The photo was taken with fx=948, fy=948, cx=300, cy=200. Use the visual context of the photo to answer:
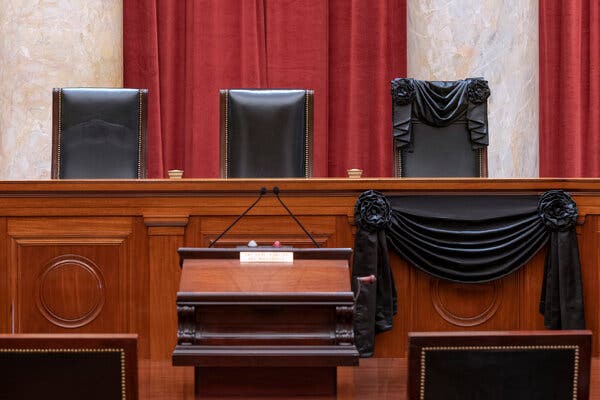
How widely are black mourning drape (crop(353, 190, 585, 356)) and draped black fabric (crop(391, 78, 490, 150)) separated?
1.05 metres

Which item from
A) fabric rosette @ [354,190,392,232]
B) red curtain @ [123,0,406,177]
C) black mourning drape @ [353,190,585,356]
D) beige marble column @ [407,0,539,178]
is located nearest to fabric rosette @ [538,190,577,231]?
black mourning drape @ [353,190,585,356]

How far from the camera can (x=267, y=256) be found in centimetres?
257

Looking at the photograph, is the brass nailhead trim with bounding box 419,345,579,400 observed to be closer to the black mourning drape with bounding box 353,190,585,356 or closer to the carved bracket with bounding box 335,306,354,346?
the carved bracket with bounding box 335,306,354,346

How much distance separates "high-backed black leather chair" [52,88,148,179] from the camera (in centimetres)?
424

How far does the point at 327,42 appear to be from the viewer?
6137mm

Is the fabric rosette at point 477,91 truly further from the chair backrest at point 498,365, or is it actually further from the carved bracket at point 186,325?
the chair backrest at point 498,365

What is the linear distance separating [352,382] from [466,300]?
0.89 metres

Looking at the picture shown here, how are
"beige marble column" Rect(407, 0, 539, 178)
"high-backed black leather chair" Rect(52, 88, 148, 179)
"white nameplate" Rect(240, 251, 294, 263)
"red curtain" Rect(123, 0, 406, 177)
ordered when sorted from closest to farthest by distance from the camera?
"white nameplate" Rect(240, 251, 294, 263), "high-backed black leather chair" Rect(52, 88, 148, 179), "beige marble column" Rect(407, 0, 539, 178), "red curtain" Rect(123, 0, 406, 177)

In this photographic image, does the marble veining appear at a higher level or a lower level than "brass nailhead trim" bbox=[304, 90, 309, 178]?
higher

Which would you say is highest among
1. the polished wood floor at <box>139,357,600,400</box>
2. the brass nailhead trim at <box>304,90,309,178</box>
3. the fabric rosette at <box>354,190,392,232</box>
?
the brass nailhead trim at <box>304,90,309,178</box>

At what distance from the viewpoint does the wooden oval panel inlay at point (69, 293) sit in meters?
3.20

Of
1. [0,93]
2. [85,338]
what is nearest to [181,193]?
[85,338]

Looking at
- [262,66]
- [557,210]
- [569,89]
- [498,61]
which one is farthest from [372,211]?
[569,89]

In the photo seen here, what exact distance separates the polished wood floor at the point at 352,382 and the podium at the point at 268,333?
0.17ft
